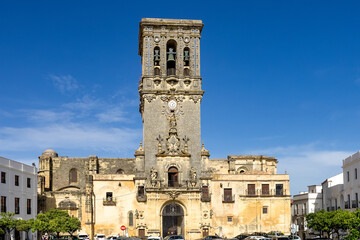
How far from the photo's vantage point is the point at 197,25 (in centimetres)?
6681

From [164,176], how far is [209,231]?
8188 mm

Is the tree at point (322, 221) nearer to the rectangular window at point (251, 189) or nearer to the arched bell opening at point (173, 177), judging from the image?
the rectangular window at point (251, 189)

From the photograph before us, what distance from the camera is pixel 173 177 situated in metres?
64.6

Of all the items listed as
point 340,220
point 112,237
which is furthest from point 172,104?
point 340,220

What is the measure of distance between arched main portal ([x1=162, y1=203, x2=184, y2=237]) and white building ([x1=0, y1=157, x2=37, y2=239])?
15330 mm

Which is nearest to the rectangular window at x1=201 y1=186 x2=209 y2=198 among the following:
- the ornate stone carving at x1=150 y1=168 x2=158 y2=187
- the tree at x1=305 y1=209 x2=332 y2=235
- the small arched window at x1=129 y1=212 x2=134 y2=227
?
the ornate stone carving at x1=150 y1=168 x2=158 y2=187

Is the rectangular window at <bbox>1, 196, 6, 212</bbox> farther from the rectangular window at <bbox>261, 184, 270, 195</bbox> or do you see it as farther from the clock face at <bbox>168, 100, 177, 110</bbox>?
the rectangular window at <bbox>261, 184, 270, 195</bbox>

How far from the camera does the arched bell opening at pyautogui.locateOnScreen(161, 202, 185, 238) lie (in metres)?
63.9

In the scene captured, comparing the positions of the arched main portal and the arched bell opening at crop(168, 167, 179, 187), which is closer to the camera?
the arched main portal

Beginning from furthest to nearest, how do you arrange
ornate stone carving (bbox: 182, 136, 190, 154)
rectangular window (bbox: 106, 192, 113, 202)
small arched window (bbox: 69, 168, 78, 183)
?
small arched window (bbox: 69, 168, 78, 183) → ornate stone carving (bbox: 182, 136, 190, 154) → rectangular window (bbox: 106, 192, 113, 202)

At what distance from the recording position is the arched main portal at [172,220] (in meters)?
63.9

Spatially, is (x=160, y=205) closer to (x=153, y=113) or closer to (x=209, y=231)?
(x=209, y=231)

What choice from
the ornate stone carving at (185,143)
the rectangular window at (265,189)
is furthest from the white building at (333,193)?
the ornate stone carving at (185,143)

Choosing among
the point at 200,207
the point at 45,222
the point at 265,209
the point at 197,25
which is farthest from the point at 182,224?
the point at 197,25
